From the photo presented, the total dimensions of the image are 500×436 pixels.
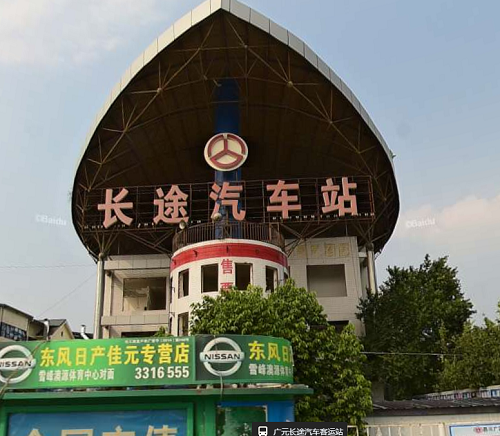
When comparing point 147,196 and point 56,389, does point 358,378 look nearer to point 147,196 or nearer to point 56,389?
point 56,389

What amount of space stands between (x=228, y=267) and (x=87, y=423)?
16.5 metres

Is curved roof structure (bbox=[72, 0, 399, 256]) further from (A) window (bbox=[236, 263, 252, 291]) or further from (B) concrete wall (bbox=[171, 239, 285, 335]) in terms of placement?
(A) window (bbox=[236, 263, 252, 291])

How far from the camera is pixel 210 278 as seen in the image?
30.3 meters

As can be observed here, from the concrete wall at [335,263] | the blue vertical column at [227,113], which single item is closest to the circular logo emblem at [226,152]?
the blue vertical column at [227,113]

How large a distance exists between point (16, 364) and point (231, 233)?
725 inches

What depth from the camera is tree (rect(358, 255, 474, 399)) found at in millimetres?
31203

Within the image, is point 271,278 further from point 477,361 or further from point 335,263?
point 477,361

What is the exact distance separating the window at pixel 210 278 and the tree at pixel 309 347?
29.0ft

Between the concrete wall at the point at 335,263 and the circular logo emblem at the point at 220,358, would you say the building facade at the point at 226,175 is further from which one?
the circular logo emblem at the point at 220,358

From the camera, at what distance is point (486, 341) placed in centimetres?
2678

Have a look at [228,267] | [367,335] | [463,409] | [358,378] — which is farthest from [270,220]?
[463,409]

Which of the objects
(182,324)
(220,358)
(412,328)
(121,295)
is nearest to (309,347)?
(220,358)

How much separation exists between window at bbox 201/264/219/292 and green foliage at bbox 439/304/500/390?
12.8 metres

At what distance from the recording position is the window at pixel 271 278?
2910cm
